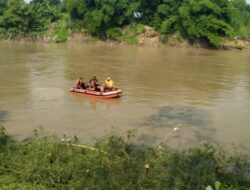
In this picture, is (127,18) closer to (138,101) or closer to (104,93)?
(138,101)

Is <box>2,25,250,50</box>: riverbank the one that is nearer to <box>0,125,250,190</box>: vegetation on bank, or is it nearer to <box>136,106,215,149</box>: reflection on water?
<box>136,106,215,149</box>: reflection on water

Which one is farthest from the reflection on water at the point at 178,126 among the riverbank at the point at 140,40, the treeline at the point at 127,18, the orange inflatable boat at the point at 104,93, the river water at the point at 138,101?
the riverbank at the point at 140,40

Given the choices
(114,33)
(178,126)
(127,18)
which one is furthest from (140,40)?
Result: (178,126)

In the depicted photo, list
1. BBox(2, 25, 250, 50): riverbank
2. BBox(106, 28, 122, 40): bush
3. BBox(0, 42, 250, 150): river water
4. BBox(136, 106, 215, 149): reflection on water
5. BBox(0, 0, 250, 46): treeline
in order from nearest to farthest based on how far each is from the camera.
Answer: BBox(136, 106, 215, 149): reflection on water
BBox(0, 42, 250, 150): river water
BBox(0, 0, 250, 46): treeline
BBox(2, 25, 250, 50): riverbank
BBox(106, 28, 122, 40): bush

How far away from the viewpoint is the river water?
1319cm

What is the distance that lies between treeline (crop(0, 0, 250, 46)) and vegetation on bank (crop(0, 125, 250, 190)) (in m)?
35.7

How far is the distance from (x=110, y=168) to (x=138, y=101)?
10417mm

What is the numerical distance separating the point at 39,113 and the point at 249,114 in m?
7.51

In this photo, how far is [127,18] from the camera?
4962 centimetres

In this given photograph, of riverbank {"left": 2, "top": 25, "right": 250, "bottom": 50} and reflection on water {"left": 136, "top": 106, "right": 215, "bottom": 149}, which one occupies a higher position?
riverbank {"left": 2, "top": 25, "right": 250, "bottom": 50}

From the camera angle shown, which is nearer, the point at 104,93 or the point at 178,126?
the point at 178,126

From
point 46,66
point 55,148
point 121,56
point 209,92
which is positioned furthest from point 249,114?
point 121,56

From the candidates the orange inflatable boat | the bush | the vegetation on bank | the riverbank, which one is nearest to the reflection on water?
the orange inflatable boat

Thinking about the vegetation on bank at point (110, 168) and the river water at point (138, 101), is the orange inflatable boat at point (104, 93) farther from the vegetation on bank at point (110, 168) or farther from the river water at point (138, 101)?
the vegetation on bank at point (110, 168)
